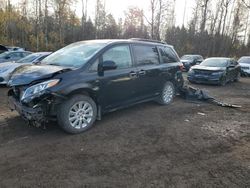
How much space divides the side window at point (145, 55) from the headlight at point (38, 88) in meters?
2.29

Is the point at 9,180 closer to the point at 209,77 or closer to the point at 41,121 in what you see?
the point at 41,121

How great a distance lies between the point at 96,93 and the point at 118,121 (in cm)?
101

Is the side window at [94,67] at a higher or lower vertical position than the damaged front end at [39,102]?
higher

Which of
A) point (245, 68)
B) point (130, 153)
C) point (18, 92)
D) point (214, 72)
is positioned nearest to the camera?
point (130, 153)

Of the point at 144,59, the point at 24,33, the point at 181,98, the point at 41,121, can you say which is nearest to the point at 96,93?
the point at 41,121

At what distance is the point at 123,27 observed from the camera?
44.7 meters

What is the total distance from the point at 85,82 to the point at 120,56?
1227mm

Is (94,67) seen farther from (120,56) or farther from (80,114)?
(80,114)

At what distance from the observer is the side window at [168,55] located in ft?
22.2

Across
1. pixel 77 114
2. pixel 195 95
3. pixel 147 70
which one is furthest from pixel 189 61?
pixel 77 114

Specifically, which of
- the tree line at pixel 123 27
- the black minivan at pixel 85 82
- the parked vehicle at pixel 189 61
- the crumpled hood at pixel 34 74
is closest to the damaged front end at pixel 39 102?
the black minivan at pixel 85 82

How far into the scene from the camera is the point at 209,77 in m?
12.0

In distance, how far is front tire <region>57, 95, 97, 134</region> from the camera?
428cm

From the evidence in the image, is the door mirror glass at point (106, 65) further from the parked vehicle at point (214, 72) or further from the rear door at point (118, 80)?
the parked vehicle at point (214, 72)
